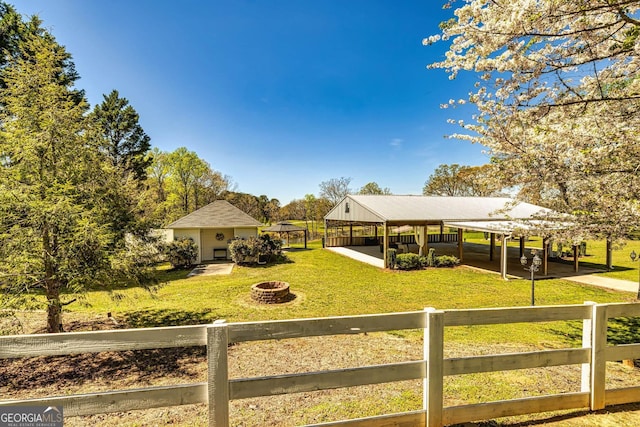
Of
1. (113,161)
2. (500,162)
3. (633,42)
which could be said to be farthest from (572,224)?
(113,161)

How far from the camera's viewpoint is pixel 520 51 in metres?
4.05

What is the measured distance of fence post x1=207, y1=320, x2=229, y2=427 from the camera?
2.15m

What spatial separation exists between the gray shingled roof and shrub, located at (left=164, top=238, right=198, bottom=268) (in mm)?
1454

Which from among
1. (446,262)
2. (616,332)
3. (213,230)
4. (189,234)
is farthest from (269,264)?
(616,332)

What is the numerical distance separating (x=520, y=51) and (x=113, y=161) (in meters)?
8.74

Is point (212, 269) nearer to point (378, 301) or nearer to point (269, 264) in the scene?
point (269, 264)

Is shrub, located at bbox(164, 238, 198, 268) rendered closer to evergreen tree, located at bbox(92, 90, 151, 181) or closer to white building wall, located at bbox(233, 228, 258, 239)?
white building wall, located at bbox(233, 228, 258, 239)

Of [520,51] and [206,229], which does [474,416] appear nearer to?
[520,51]

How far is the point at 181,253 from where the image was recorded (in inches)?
612

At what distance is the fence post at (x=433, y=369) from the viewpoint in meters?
2.44

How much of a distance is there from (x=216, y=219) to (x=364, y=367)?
57.5 feet

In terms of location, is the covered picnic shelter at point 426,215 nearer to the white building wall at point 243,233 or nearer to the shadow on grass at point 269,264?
the shadow on grass at point 269,264

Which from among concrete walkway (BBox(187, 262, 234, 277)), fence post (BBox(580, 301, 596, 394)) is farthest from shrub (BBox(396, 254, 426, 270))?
fence post (BBox(580, 301, 596, 394))

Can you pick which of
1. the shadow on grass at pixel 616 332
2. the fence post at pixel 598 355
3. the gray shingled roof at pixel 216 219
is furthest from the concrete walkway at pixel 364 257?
the fence post at pixel 598 355
